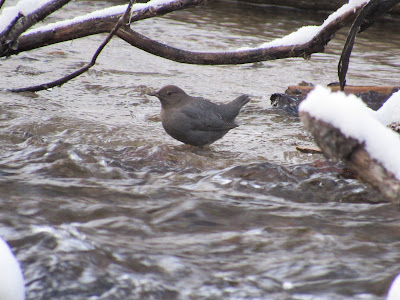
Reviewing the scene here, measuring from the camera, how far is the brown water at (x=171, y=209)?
2482mm

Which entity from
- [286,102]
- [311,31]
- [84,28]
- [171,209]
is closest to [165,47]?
[84,28]

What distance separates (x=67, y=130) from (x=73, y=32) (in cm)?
97

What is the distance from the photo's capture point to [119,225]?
3.08m

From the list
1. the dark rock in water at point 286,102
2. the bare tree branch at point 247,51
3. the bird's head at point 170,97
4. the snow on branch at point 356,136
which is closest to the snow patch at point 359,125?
the snow on branch at point 356,136

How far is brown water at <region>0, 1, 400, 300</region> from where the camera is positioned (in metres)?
2.48

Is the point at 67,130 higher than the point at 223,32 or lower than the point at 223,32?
lower

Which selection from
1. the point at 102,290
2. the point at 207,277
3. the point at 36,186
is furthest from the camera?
the point at 36,186

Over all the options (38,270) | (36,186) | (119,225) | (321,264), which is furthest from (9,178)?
(321,264)

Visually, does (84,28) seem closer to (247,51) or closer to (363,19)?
(247,51)

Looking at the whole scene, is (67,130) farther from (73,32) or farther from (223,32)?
(223,32)

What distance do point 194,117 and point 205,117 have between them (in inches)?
4.2

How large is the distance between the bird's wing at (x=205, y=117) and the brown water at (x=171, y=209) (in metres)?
0.21

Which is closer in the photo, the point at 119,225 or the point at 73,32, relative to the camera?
the point at 119,225

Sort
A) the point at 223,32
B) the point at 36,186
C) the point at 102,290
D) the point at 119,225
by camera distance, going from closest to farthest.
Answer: the point at 102,290, the point at 119,225, the point at 36,186, the point at 223,32
